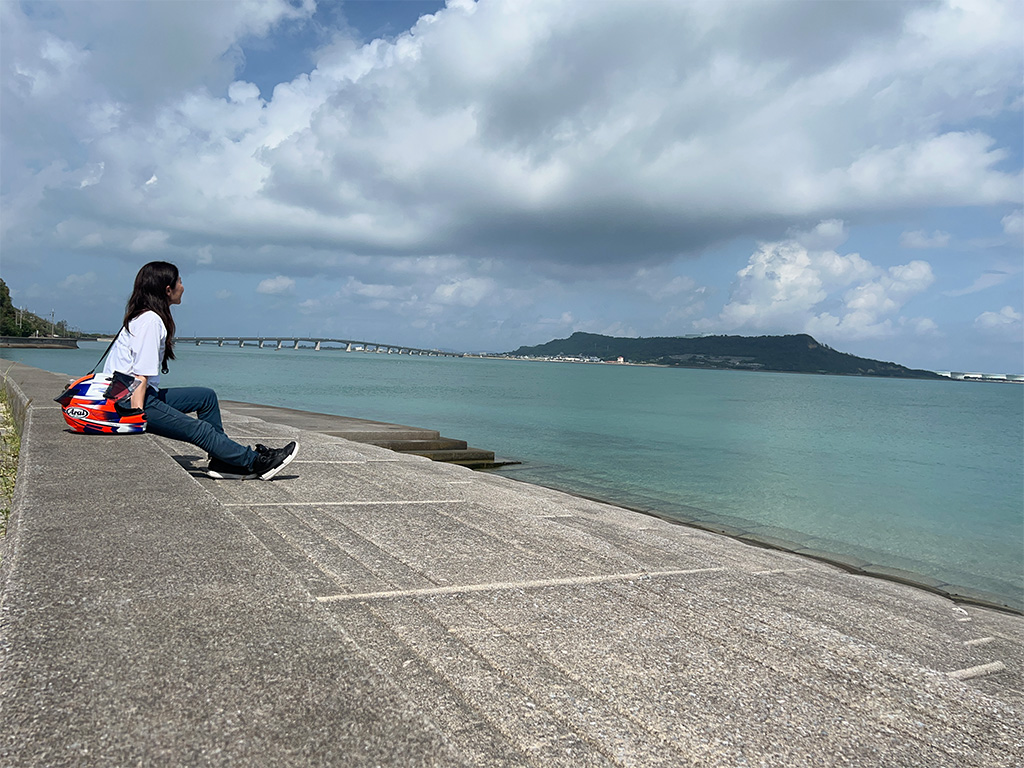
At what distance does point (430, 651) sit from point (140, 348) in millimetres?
4206

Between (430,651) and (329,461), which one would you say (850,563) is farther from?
(430,651)

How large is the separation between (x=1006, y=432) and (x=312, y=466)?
6008cm

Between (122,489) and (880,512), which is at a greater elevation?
(122,489)

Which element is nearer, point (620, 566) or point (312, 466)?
point (620, 566)

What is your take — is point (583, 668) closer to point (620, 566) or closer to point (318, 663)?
point (318, 663)

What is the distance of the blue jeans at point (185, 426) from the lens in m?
6.13

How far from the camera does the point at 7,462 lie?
25.2 ft

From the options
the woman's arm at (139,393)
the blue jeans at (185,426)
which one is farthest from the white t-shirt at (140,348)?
the blue jeans at (185,426)

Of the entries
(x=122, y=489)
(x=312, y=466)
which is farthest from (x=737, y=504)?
(x=122, y=489)

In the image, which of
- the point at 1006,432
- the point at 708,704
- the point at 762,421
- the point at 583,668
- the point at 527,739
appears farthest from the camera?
the point at 1006,432

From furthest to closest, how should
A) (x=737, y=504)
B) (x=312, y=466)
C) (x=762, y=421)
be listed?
(x=762, y=421) → (x=737, y=504) → (x=312, y=466)

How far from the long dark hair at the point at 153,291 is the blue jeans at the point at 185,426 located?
0.66 meters

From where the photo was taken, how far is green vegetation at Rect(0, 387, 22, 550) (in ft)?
18.3

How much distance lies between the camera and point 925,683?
11.1ft
